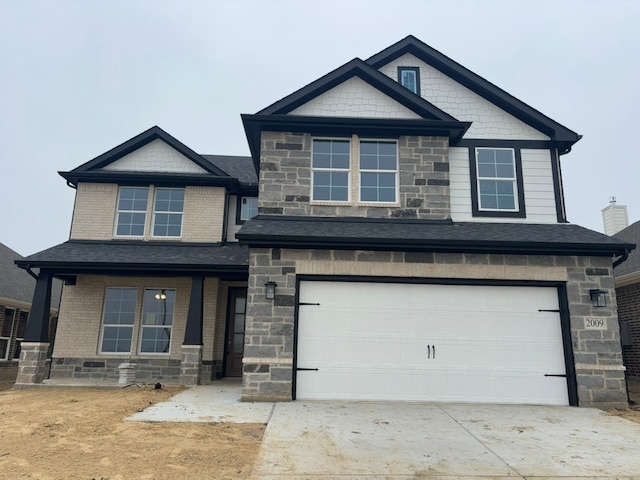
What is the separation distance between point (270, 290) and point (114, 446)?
3856 mm

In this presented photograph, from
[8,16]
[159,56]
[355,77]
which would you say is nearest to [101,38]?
[8,16]

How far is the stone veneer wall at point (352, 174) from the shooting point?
9.71 meters

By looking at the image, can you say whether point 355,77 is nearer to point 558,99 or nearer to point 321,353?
point 321,353

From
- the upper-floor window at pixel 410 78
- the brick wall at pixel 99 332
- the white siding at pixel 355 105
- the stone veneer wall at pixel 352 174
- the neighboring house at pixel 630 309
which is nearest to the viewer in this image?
the stone veneer wall at pixel 352 174

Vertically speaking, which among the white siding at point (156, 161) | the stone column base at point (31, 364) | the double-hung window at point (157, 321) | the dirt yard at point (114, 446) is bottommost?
the dirt yard at point (114, 446)

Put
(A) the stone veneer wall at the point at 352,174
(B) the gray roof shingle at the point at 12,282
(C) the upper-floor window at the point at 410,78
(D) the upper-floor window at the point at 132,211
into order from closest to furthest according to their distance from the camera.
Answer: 1. (A) the stone veneer wall at the point at 352,174
2. (C) the upper-floor window at the point at 410,78
3. (D) the upper-floor window at the point at 132,211
4. (B) the gray roof shingle at the point at 12,282

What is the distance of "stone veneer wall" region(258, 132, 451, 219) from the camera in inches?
382

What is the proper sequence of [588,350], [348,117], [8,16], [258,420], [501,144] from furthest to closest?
[8,16], [501,144], [348,117], [588,350], [258,420]

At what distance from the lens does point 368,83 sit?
10531 millimetres

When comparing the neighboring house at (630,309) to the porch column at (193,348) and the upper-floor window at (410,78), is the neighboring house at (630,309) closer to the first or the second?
the upper-floor window at (410,78)

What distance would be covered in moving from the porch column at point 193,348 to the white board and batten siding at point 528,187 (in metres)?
7.11

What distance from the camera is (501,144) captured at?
10875 mm

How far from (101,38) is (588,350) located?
91.5 m

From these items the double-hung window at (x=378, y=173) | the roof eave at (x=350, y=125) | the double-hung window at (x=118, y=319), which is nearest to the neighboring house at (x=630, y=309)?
the roof eave at (x=350, y=125)
